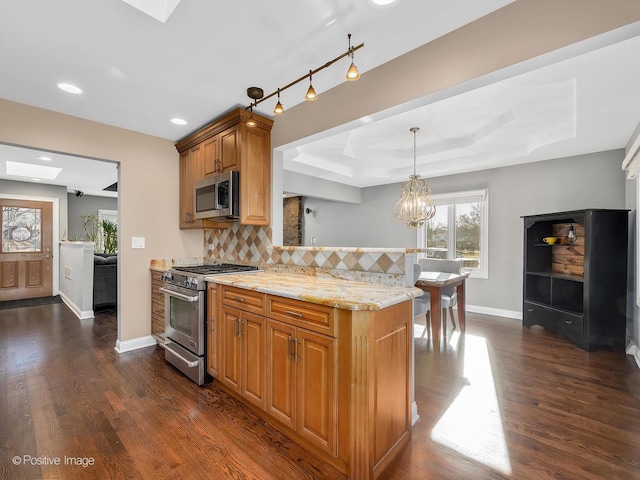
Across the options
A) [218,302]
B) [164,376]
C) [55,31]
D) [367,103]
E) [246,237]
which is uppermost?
[55,31]

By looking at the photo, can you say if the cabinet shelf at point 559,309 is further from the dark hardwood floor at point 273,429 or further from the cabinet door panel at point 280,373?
the cabinet door panel at point 280,373

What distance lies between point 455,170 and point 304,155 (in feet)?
8.49

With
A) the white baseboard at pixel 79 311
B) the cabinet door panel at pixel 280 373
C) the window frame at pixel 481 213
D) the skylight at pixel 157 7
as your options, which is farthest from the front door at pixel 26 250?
the window frame at pixel 481 213

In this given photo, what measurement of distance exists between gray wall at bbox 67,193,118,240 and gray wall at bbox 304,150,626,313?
7523 millimetres

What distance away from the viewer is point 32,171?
543 centimetres

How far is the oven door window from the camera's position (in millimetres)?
2525

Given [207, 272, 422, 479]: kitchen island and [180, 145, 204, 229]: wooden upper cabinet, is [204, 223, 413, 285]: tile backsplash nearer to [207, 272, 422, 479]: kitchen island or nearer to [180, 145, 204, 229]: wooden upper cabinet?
[207, 272, 422, 479]: kitchen island

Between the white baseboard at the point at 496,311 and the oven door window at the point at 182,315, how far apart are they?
4.52m

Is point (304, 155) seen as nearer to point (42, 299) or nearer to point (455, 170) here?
point (455, 170)

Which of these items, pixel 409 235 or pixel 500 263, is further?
pixel 409 235

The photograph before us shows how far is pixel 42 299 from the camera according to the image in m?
5.95

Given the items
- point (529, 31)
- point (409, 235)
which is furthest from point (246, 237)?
point (409, 235)

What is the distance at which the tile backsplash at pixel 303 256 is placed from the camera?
6.69 feet

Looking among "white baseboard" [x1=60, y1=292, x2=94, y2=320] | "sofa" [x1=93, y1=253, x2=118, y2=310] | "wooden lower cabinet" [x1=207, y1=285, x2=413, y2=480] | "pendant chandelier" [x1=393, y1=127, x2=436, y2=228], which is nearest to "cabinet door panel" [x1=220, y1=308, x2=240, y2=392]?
"wooden lower cabinet" [x1=207, y1=285, x2=413, y2=480]
